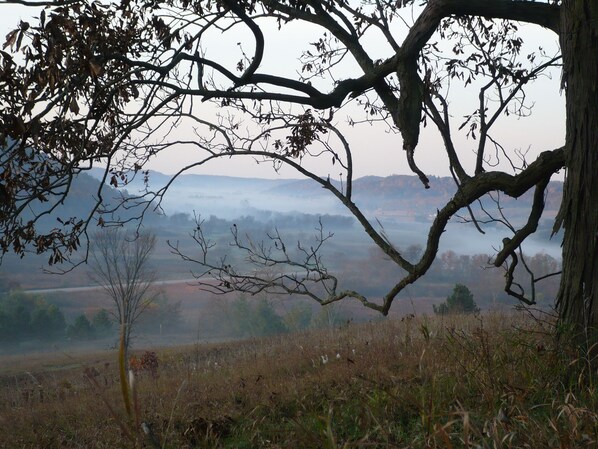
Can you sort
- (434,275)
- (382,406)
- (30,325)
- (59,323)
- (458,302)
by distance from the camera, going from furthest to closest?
(434,275) < (30,325) < (59,323) < (458,302) < (382,406)

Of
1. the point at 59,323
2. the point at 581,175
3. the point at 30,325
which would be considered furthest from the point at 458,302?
the point at 30,325

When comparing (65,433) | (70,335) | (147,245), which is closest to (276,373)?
(65,433)

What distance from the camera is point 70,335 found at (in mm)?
44438

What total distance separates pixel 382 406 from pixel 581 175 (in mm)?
2517

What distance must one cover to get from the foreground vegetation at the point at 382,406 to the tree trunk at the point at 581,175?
0.37m

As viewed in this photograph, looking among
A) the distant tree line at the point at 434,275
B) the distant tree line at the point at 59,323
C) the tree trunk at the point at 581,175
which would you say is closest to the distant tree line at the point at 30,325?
the distant tree line at the point at 59,323

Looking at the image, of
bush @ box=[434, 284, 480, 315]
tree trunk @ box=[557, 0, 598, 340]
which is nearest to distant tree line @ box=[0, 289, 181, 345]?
bush @ box=[434, 284, 480, 315]

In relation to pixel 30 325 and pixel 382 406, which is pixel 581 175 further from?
pixel 30 325

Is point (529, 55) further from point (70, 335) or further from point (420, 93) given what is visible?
point (70, 335)

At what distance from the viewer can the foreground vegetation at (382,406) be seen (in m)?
3.03

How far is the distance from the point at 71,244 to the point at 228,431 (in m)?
2.69

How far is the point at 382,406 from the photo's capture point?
15.1ft

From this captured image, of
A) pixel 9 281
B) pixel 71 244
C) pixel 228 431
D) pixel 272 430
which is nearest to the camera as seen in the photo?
pixel 272 430

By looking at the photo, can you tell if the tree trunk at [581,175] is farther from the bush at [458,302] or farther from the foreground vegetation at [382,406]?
the bush at [458,302]
